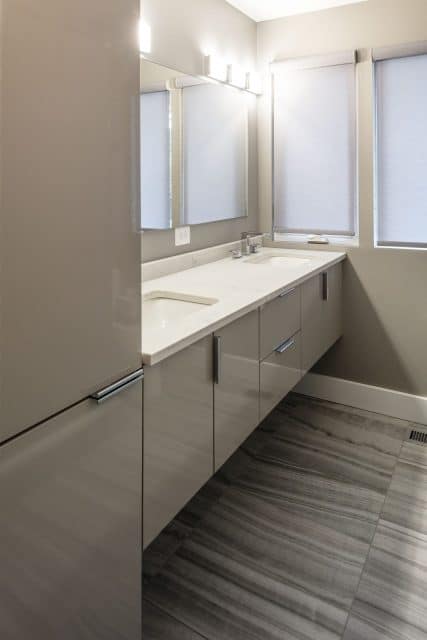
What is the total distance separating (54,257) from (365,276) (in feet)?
7.71

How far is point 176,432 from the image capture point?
1454 mm

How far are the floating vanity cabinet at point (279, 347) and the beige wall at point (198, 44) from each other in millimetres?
618

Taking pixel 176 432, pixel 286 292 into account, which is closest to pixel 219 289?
pixel 286 292

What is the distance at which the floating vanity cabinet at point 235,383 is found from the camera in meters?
1.68

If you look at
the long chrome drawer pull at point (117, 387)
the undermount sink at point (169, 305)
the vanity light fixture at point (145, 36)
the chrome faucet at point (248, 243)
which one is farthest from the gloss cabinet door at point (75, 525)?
the chrome faucet at point (248, 243)

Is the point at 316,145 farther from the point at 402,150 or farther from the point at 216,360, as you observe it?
the point at 216,360

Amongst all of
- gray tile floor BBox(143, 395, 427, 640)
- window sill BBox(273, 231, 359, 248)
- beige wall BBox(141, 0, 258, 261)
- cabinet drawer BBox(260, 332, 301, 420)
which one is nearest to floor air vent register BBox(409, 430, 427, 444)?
gray tile floor BBox(143, 395, 427, 640)

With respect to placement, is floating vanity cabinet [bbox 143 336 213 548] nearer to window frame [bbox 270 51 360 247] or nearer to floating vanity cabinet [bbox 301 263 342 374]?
floating vanity cabinet [bbox 301 263 342 374]

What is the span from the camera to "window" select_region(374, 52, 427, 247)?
8.95ft

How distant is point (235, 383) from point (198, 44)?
67.8 inches

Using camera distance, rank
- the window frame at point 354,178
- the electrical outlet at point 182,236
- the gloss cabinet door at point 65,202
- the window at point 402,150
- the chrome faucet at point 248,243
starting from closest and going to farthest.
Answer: the gloss cabinet door at point 65,202 < the electrical outlet at point 182,236 < the window at point 402,150 < the window frame at point 354,178 < the chrome faucet at point 248,243

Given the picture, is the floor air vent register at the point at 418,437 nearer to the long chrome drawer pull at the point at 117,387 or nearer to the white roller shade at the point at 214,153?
the white roller shade at the point at 214,153

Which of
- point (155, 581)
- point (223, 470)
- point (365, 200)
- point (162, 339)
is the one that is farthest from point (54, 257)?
point (365, 200)

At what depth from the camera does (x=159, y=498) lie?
1399mm
